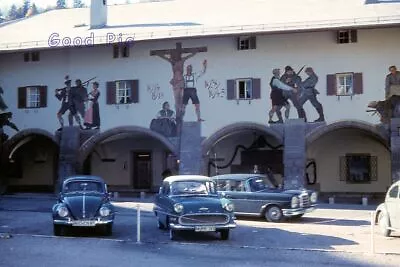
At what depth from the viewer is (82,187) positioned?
17266mm

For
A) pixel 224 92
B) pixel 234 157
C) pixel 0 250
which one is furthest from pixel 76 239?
pixel 234 157

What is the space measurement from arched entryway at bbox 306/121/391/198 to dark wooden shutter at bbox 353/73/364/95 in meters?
2.42

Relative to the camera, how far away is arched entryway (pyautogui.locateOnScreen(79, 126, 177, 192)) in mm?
34031

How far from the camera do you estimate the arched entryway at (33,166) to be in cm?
3525

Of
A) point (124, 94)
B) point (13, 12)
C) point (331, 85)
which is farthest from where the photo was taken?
point (13, 12)

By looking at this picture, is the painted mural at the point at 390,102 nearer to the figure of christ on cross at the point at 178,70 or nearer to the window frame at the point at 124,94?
the figure of christ on cross at the point at 178,70

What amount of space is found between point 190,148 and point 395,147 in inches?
375

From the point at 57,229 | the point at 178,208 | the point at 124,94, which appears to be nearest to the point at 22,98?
the point at 124,94

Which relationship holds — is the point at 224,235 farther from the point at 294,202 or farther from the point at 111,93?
the point at 111,93

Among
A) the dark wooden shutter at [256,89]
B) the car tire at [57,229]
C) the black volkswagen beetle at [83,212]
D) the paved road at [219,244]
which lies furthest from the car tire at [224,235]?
the dark wooden shutter at [256,89]

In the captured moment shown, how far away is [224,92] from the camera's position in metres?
29.2

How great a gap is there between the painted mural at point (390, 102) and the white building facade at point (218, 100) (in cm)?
28

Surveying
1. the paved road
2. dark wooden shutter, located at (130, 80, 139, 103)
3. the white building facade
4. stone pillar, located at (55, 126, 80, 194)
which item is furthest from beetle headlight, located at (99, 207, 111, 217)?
stone pillar, located at (55, 126, 80, 194)

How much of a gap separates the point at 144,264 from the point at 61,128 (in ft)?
71.6
